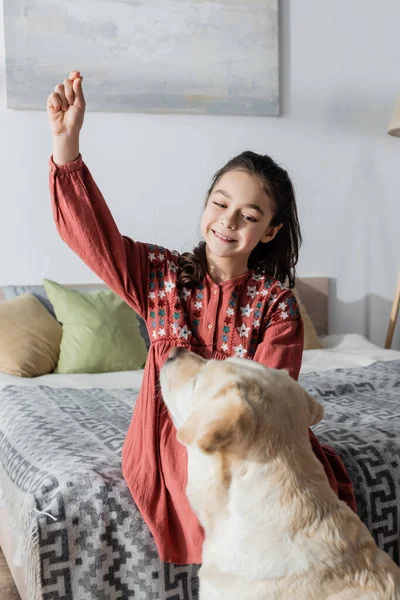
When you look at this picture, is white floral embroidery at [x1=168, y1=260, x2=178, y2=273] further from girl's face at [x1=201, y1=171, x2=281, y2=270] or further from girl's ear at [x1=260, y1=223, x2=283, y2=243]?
girl's ear at [x1=260, y1=223, x2=283, y2=243]

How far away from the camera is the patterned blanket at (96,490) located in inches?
57.0

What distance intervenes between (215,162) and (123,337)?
126cm

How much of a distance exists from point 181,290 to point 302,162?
8.26 feet

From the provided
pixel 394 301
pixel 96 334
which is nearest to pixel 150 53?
pixel 96 334

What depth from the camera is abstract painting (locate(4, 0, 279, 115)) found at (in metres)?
3.49

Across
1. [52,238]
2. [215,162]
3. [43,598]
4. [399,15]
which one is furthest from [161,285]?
[399,15]

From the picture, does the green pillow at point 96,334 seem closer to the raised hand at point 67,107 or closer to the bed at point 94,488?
the bed at point 94,488

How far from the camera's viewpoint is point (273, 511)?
1104mm

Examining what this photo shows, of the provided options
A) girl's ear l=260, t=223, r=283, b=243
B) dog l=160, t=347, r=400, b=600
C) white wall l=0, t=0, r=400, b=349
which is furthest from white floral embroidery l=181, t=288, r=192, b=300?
white wall l=0, t=0, r=400, b=349

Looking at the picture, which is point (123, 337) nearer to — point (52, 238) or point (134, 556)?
point (52, 238)

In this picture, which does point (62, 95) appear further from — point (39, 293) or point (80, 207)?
point (39, 293)

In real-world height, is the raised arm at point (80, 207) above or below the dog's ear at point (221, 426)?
above

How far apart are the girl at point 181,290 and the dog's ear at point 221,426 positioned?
47cm

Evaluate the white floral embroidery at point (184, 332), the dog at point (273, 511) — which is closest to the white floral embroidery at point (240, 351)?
the white floral embroidery at point (184, 332)
